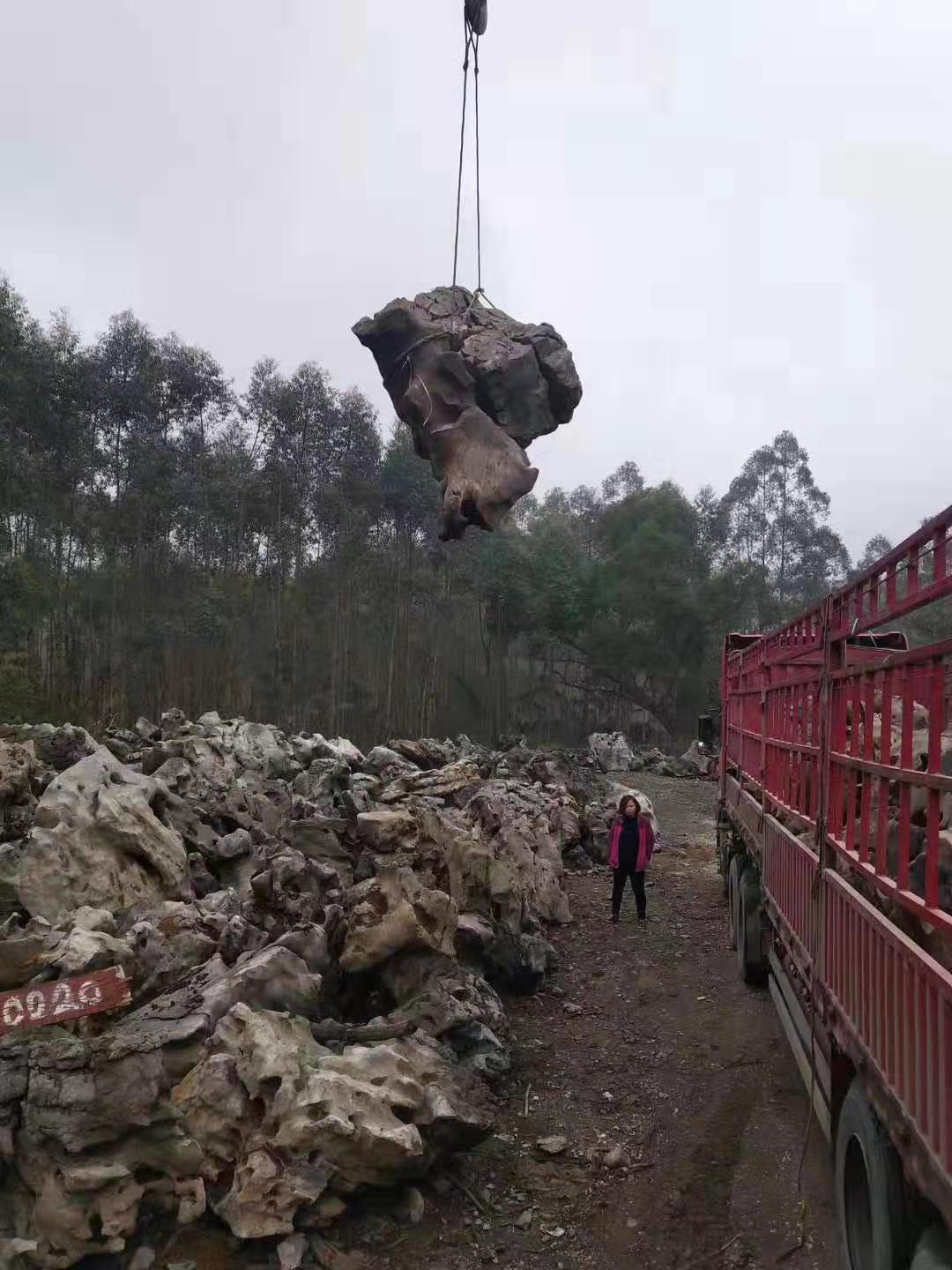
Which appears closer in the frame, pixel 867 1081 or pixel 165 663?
pixel 867 1081

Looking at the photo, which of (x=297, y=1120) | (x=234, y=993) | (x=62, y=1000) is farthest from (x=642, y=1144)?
(x=62, y=1000)

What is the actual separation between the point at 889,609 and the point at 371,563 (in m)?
18.8

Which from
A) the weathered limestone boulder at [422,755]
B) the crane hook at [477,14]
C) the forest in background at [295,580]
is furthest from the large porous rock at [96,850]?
the forest in background at [295,580]

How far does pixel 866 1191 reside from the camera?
95.7 inches

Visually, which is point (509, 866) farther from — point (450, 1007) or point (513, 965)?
point (450, 1007)

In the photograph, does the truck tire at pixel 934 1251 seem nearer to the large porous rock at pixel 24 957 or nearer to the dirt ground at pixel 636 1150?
the dirt ground at pixel 636 1150

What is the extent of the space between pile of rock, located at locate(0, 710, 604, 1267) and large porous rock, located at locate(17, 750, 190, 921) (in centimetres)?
1

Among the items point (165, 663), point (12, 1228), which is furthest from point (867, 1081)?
point (165, 663)

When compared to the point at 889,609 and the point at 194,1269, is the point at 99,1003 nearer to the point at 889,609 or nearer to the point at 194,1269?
the point at 194,1269

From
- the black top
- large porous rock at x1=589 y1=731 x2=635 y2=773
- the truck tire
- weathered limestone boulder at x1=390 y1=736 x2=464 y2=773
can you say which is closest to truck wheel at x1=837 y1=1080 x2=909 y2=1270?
the truck tire

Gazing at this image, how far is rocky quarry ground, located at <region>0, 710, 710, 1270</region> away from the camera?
113 inches

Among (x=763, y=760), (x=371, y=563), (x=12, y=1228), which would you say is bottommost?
(x=12, y=1228)

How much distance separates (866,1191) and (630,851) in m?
4.76

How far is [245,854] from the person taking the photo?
6.00 metres
